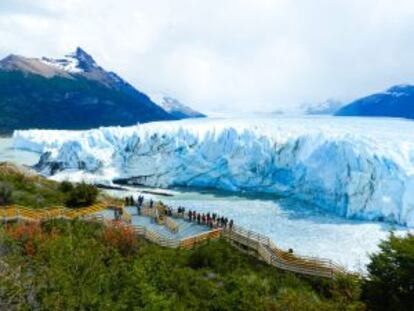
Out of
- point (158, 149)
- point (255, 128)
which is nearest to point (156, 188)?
point (158, 149)

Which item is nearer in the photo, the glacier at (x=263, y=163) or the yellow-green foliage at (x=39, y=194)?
the yellow-green foliage at (x=39, y=194)

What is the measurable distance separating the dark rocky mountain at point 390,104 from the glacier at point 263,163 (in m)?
81.8

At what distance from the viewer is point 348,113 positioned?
146125 millimetres

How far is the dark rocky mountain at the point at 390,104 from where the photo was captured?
127938mm

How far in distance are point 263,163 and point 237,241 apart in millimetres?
23668

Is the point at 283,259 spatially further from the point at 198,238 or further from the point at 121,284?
the point at 121,284

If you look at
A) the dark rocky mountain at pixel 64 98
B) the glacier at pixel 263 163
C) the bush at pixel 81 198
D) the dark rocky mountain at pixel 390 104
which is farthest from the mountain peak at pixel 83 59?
the bush at pixel 81 198

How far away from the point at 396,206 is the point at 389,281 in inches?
894

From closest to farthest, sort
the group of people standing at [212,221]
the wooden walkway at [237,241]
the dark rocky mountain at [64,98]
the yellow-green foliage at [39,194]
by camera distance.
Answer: the wooden walkway at [237,241] → the group of people standing at [212,221] → the yellow-green foliage at [39,194] → the dark rocky mountain at [64,98]

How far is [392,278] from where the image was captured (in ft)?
44.3

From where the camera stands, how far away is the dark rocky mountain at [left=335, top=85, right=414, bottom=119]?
12794cm

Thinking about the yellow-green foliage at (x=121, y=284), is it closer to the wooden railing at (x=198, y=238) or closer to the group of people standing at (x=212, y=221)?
the wooden railing at (x=198, y=238)

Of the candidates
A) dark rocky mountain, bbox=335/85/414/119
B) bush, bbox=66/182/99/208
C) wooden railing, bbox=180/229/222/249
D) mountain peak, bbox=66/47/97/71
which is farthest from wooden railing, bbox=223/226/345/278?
mountain peak, bbox=66/47/97/71

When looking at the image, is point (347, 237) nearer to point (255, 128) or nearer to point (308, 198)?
point (308, 198)
